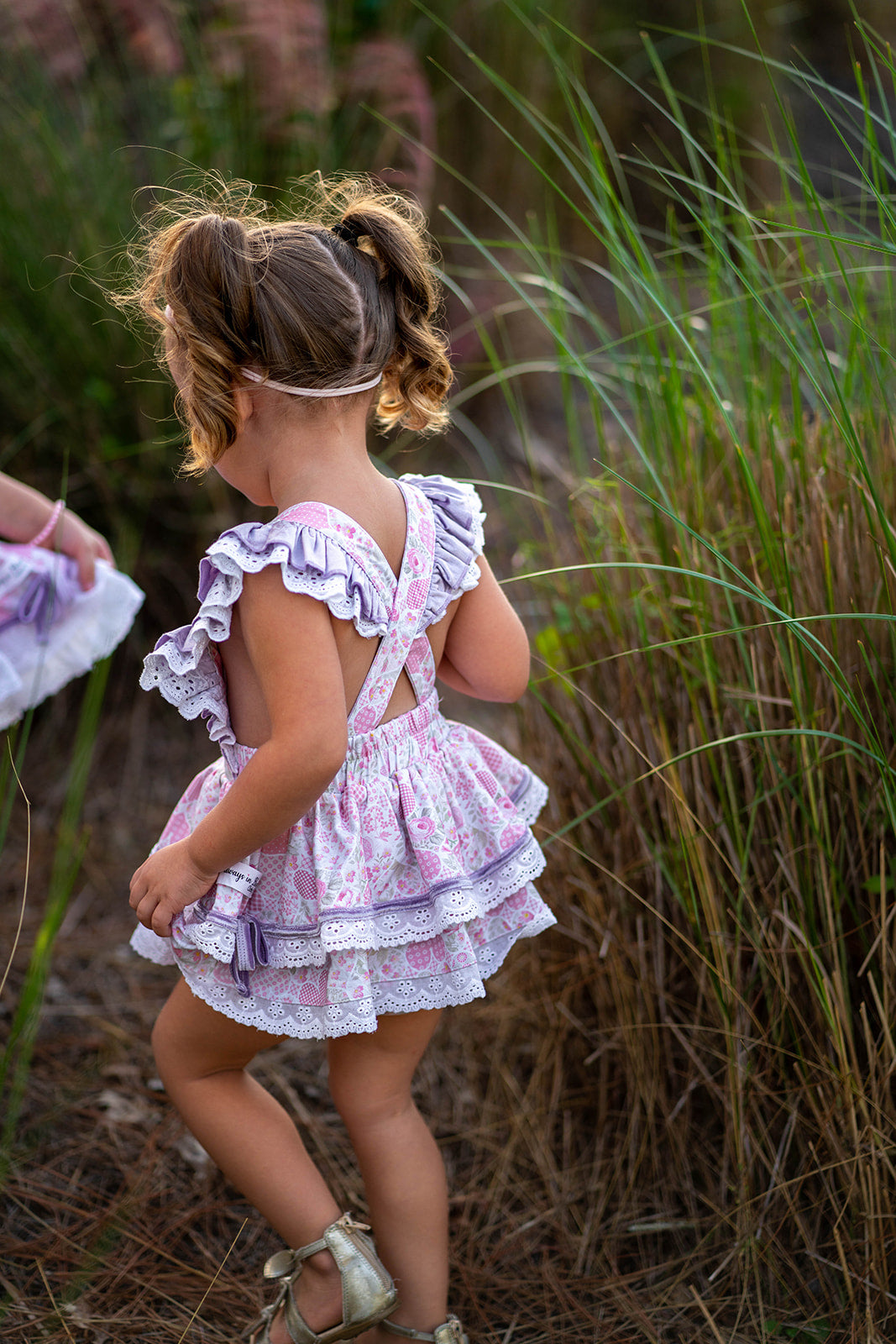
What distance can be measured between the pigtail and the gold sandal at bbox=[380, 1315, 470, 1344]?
1.01 metres

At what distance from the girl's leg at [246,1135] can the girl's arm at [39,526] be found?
2.36 ft

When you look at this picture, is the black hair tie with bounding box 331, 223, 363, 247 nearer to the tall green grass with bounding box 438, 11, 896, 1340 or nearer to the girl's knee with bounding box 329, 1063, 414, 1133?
the tall green grass with bounding box 438, 11, 896, 1340

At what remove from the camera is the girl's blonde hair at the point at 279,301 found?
107 cm

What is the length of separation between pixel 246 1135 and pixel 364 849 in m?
0.36

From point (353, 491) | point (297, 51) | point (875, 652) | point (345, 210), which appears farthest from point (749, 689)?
point (297, 51)

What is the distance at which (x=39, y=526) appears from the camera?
5.43 ft

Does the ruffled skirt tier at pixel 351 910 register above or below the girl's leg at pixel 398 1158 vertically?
above

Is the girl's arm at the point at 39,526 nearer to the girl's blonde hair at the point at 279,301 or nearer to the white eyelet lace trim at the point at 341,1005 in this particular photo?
the girl's blonde hair at the point at 279,301

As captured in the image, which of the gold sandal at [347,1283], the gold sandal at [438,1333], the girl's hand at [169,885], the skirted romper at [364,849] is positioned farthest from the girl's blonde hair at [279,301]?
the gold sandal at [438,1333]

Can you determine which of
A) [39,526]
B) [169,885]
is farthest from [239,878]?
[39,526]

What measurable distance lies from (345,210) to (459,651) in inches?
19.2

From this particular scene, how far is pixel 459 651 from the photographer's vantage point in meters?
1.31

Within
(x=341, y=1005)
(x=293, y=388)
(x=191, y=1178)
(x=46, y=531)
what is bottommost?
(x=191, y=1178)

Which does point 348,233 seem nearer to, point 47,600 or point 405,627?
point 405,627
